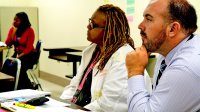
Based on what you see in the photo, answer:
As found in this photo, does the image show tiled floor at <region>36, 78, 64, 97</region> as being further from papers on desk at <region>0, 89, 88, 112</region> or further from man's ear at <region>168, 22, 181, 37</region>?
man's ear at <region>168, 22, 181, 37</region>

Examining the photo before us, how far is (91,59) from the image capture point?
92.9 inches

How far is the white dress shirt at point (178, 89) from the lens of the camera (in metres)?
1.26

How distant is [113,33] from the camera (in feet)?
7.13

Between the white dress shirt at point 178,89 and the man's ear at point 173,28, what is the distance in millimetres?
78

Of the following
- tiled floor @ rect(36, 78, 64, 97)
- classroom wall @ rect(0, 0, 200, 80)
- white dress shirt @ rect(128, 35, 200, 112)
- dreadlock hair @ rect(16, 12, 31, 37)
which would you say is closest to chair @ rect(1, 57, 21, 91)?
white dress shirt @ rect(128, 35, 200, 112)

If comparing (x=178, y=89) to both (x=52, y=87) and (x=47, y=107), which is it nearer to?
(x=47, y=107)

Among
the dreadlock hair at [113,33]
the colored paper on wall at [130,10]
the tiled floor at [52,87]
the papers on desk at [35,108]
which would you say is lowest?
the tiled floor at [52,87]

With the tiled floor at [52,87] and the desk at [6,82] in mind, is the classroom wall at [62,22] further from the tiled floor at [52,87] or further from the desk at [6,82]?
the desk at [6,82]

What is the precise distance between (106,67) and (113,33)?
236mm

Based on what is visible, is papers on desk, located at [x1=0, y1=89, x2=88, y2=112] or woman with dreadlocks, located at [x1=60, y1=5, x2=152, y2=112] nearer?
papers on desk, located at [x1=0, y1=89, x2=88, y2=112]

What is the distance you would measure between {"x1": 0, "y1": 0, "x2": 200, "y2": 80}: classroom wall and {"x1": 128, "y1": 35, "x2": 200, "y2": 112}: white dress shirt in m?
3.10

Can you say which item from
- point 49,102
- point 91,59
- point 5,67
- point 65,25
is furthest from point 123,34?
point 65,25

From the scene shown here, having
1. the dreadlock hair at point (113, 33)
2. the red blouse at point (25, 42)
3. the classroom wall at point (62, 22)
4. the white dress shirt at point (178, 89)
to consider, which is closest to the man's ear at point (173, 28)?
the white dress shirt at point (178, 89)

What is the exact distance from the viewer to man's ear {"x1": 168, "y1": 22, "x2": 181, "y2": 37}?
138 cm
